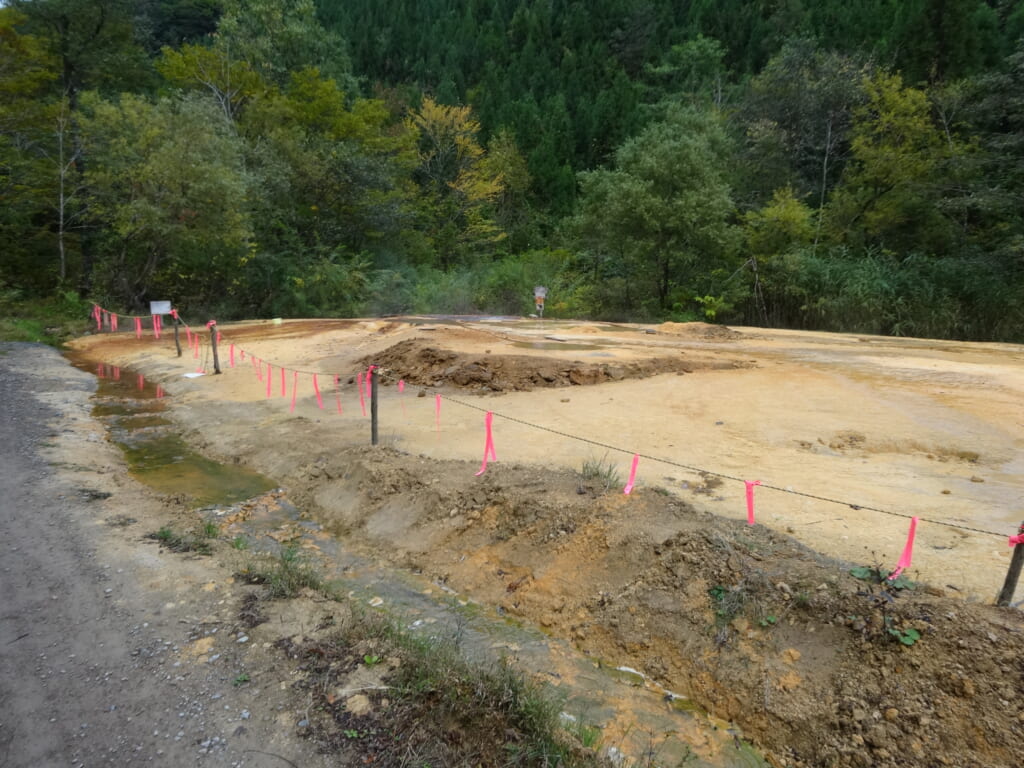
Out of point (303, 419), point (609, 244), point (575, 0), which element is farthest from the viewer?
point (575, 0)

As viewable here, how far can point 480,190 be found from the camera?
122 feet

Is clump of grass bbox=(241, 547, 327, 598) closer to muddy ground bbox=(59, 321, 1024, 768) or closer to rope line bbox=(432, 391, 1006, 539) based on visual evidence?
muddy ground bbox=(59, 321, 1024, 768)

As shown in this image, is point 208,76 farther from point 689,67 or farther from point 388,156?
point 689,67

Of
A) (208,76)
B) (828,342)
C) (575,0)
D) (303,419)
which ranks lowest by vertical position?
(303,419)

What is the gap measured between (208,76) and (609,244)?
21.7 meters

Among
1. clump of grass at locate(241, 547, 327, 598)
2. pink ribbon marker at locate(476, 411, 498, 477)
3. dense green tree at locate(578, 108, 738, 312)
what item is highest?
dense green tree at locate(578, 108, 738, 312)

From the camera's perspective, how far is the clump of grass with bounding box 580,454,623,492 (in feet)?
20.1

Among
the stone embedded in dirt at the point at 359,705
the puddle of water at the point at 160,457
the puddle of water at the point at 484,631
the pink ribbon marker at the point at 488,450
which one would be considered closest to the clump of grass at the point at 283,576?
the puddle of water at the point at 484,631

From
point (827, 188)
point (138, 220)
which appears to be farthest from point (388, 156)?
point (827, 188)

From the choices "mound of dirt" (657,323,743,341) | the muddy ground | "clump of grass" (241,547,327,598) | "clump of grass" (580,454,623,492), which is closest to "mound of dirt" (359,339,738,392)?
the muddy ground

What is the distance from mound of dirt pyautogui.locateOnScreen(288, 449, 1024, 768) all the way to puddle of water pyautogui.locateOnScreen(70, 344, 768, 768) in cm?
15

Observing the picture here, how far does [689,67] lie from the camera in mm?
46062

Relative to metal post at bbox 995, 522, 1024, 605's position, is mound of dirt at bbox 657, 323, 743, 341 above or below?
above

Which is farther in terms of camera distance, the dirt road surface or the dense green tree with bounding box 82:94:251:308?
the dense green tree with bounding box 82:94:251:308
